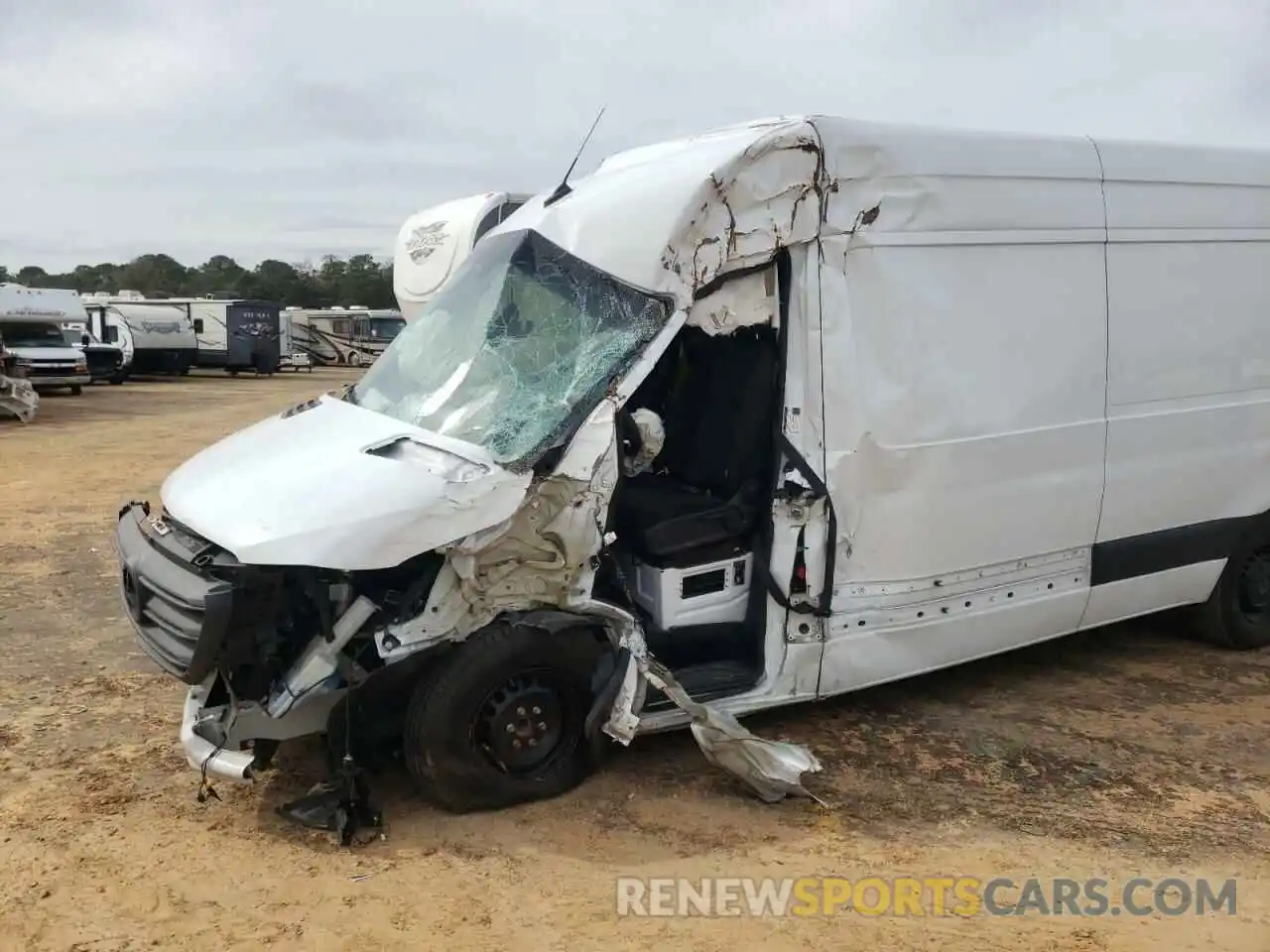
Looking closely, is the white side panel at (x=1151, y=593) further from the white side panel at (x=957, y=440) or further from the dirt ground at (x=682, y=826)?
the dirt ground at (x=682, y=826)

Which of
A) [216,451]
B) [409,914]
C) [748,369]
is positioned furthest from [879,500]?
[216,451]

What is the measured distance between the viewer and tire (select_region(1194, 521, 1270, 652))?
597cm

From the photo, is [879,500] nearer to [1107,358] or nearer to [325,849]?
[1107,358]

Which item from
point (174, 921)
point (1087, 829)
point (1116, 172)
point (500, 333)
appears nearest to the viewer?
point (174, 921)

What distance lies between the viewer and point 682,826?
13.2 ft

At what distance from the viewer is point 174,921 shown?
3402 mm

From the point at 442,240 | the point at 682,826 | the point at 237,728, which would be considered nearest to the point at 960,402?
the point at 682,826

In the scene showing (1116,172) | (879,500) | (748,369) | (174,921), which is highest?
(1116,172)

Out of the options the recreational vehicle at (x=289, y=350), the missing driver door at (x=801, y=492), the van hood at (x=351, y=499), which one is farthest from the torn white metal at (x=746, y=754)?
the recreational vehicle at (x=289, y=350)

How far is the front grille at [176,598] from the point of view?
11.8ft

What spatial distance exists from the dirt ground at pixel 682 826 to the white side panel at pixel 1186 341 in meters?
1.04

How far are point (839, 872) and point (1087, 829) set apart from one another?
1047mm

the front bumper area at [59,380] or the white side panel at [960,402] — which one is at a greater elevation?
the white side panel at [960,402]

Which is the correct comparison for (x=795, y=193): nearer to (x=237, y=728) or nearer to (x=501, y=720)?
(x=501, y=720)
